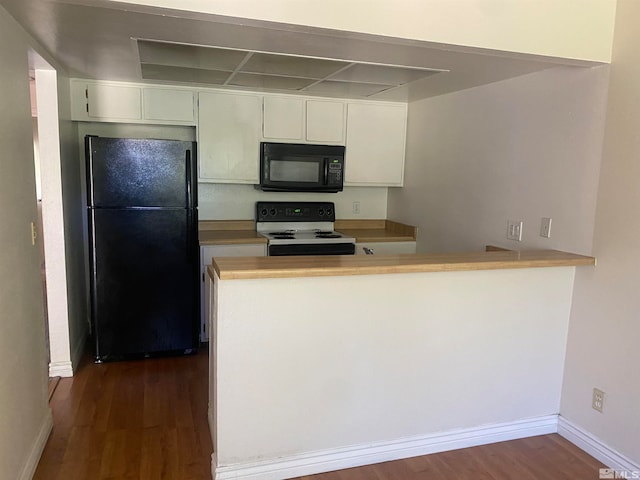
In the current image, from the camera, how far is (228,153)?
3.86 m

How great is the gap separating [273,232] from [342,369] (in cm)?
215

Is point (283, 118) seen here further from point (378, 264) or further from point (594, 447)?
point (594, 447)

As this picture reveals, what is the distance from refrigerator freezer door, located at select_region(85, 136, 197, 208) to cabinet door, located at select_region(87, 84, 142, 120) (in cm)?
47

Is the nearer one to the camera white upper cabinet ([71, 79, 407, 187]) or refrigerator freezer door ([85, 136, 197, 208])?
refrigerator freezer door ([85, 136, 197, 208])

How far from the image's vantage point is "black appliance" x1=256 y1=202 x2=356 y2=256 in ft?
12.5

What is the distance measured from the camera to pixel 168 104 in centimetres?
366

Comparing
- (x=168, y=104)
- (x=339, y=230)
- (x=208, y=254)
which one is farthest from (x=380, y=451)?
(x=168, y=104)

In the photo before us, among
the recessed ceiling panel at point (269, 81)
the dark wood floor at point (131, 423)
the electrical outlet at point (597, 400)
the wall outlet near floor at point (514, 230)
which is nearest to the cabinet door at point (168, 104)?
the recessed ceiling panel at point (269, 81)

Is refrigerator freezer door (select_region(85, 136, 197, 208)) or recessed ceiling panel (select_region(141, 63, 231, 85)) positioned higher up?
recessed ceiling panel (select_region(141, 63, 231, 85))

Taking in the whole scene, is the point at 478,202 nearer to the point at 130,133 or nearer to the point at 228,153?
the point at 228,153

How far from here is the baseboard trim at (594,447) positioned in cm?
227

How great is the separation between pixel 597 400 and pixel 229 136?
3048 mm

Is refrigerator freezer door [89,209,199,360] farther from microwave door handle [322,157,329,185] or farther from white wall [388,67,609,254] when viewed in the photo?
white wall [388,67,609,254]

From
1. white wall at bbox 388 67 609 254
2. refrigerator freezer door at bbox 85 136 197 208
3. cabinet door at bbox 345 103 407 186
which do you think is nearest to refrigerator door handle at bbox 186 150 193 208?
refrigerator freezer door at bbox 85 136 197 208
